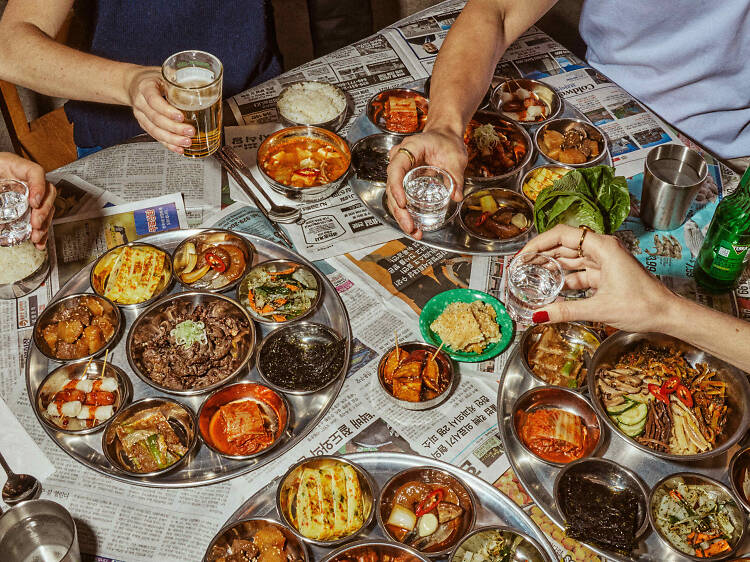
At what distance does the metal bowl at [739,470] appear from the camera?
2000mm

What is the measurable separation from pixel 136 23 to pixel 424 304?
2.33 metres

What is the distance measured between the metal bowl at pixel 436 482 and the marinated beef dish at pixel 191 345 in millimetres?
745

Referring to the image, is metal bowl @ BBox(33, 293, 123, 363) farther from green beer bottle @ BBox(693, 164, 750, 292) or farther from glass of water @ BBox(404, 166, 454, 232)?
green beer bottle @ BBox(693, 164, 750, 292)

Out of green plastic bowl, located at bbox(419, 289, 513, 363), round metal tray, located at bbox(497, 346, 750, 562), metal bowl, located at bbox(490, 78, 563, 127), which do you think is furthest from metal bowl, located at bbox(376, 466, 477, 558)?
metal bowl, located at bbox(490, 78, 563, 127)

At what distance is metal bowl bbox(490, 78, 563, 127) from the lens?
332 cm

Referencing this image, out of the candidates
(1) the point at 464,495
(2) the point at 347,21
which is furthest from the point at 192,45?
(1) the point at 464,495

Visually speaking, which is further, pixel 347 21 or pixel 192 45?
pixel 347 21

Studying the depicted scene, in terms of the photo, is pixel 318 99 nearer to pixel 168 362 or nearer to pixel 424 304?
pixel 424 304

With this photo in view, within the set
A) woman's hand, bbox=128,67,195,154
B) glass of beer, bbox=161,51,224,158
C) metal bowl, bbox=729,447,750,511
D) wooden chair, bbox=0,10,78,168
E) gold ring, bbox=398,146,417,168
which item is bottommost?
wooden chair, bbox=0,10,78,168

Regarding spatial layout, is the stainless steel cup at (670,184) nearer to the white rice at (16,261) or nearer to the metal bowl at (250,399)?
the metal bowl at (250,399)

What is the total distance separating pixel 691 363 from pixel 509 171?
46.1 inches

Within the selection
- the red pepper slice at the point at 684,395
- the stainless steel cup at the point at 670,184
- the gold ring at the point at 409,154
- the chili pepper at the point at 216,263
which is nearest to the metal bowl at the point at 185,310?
the chili pepper at the point at 216,263

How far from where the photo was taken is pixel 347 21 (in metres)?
5.16

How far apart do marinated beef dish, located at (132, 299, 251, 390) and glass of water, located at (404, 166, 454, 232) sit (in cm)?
87
